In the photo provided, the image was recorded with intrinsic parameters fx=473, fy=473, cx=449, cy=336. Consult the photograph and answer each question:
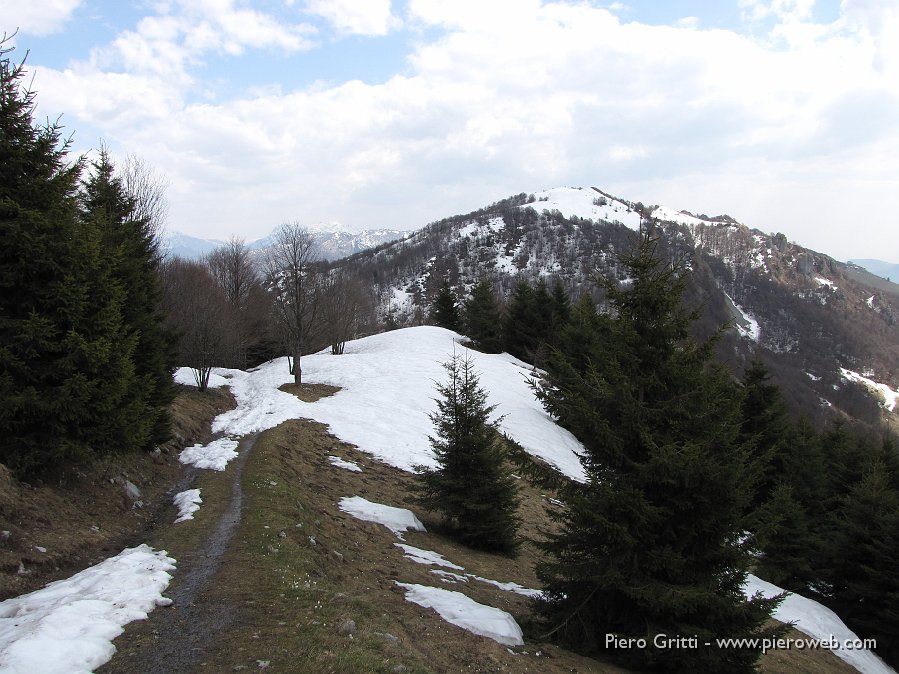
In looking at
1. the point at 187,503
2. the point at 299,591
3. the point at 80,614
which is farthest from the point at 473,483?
the point at 80,614

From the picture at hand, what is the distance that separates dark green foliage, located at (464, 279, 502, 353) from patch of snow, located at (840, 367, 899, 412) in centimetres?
16834

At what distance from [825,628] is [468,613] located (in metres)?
16.4

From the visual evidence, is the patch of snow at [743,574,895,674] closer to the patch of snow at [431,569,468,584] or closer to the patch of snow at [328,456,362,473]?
the patch of snow at [431,569,468,584]

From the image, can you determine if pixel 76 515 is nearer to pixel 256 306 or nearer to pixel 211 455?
pixel 211 455

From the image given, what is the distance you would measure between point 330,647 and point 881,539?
23.3 m

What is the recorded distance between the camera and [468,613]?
7660 mm

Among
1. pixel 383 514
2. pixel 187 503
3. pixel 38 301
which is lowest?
pixel 383 514

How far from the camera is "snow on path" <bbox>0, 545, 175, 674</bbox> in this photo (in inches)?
183

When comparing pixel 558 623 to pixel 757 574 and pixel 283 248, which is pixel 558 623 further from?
pixel 283 248

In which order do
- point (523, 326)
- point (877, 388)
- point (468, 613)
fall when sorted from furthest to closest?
point (877, 388)
point (523, 326)
point (468, 613)

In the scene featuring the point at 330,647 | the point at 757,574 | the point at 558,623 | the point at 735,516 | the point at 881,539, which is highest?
the point at 735,516

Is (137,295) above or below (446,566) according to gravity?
above

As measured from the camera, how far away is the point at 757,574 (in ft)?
68.8

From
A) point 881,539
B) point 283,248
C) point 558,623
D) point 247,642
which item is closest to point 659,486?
point 558,623
